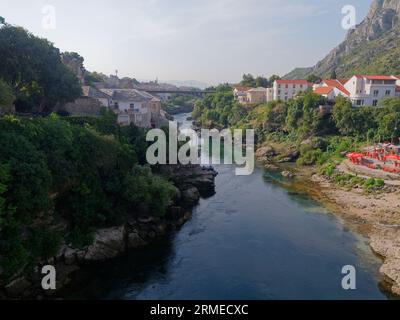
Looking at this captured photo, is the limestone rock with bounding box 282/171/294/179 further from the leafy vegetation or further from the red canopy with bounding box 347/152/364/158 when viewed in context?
the leafy vegetation

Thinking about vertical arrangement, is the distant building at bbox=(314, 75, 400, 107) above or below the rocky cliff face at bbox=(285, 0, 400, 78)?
below

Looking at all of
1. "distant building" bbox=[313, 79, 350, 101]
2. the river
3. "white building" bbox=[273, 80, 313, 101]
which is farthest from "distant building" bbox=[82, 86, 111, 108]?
"white building" bbox=[273, 80, 313, 101]

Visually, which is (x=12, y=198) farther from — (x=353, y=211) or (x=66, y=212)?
(x=353, y=211)

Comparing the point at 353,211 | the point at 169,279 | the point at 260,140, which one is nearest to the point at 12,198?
the point at 169,279

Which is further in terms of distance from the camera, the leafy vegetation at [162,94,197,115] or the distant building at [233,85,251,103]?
the leafy vegetation at [162,94,197,115]

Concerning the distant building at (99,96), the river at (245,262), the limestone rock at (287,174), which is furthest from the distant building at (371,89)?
the distant building at (99,96)

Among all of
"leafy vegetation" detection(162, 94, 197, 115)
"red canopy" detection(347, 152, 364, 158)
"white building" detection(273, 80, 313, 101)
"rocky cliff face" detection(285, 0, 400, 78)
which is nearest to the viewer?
"red canopy" detection(347, 152, 364, 158)
